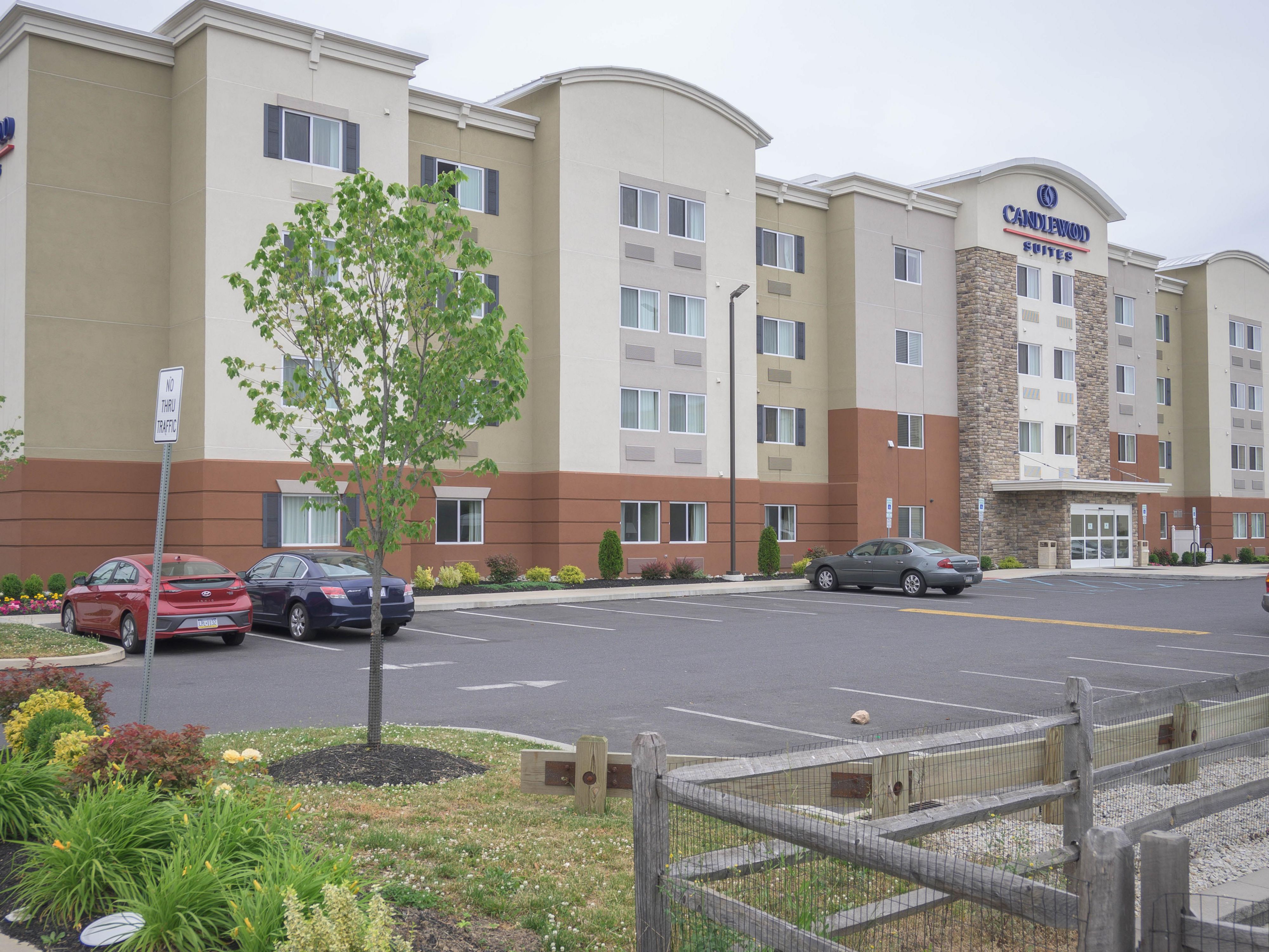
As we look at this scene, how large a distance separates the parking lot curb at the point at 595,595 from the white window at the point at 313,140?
452 inches

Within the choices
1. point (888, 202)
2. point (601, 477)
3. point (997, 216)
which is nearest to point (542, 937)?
point (601, 477)

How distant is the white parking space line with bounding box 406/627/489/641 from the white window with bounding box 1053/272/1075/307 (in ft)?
112

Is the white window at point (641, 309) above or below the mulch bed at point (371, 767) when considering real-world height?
above

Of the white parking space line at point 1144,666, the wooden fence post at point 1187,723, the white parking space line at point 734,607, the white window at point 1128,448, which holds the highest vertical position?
the white window at point 1128,448

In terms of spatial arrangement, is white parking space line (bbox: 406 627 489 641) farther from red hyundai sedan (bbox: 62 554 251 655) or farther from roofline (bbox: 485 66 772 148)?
roofline (bbox: 485 66 772 148)

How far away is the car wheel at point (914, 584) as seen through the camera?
2791 cm

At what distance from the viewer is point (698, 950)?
3943 mm

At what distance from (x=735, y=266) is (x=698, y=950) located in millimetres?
32571

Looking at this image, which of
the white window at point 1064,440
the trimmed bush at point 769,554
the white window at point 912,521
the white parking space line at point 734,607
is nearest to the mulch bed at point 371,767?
the white parking space line at point 734,607

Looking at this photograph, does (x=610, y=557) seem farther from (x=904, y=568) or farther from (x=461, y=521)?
(x=904, y=568)

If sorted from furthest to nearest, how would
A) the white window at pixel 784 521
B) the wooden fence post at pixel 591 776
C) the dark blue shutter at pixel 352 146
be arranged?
the white window at pixel 784 521 → the dark blue shutter at pixel 352 146 → the wooden fence post at pixel 591 776

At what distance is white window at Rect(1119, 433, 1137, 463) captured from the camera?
4994 cm

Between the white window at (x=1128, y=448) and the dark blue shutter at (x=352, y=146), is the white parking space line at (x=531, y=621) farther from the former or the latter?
the white window at (x=1128, y=448)

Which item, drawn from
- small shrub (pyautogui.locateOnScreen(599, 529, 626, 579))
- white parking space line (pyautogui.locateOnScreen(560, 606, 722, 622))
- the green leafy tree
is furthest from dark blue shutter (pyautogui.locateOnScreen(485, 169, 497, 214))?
the green leafy tree
